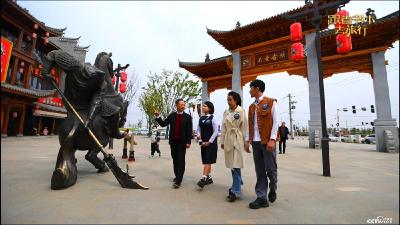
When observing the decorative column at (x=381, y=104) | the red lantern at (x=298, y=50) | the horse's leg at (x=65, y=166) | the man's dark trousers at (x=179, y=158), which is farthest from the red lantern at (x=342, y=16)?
the horse's leg at (x=65, y=166)

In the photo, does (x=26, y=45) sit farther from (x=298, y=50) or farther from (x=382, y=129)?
(x=382, y=129)

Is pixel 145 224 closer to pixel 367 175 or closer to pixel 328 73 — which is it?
pixel 367 175

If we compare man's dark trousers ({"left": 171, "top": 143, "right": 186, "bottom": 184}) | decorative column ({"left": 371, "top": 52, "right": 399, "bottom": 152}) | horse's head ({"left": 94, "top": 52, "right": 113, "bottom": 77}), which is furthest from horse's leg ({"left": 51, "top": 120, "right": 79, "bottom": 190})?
decorative column ({"left": 371, "top": 52, "right": 399, "bottom": 152})

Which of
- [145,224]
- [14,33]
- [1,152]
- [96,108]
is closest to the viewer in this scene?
[1,152]

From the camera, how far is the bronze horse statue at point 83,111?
3.87 meters

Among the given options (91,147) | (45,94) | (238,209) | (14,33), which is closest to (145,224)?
(238,209)

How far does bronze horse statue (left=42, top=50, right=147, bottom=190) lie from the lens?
3.87 m

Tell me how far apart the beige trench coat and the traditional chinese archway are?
890cm

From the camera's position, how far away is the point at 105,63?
195 inches

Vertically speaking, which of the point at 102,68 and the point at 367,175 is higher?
the point at 102,68

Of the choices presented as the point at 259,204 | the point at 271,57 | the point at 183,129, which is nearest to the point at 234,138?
the point at 259,204

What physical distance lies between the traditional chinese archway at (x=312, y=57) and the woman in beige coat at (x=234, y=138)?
28.9ft

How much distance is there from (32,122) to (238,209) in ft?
79.3

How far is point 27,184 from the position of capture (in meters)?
3.80
